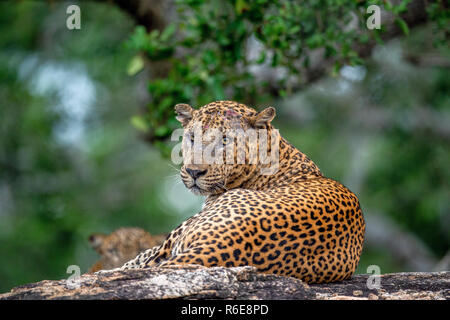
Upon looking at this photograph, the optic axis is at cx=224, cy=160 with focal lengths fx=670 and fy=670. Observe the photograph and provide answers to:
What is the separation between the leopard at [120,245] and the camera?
32.4 ft

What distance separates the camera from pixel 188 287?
491 cm

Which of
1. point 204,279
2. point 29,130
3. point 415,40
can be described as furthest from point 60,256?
point 204,279

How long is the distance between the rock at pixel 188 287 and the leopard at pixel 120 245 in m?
4.42

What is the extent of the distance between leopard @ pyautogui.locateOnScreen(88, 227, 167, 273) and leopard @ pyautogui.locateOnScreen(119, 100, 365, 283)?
270cm

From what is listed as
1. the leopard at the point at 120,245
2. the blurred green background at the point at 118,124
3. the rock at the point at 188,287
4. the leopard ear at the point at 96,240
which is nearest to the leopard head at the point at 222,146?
the rock at the point at 188,287

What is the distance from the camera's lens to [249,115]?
7516 millimetres

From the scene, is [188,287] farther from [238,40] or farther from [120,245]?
[238,40]

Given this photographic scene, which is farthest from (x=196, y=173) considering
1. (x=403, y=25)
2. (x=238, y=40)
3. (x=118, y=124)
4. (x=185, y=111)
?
(x=118, y=124)

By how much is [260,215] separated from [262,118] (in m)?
1.83

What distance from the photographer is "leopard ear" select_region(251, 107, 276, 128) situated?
7273 millimetres

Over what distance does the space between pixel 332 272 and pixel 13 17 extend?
16.9 meters

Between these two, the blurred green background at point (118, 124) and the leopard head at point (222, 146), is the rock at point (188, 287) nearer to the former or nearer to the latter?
the leopard head at point (222, 146)

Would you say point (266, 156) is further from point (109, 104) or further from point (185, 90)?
point (109, 104)

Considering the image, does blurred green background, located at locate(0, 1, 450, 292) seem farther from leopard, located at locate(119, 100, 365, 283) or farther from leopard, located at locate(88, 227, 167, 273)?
leopard, located at locate(119, 100, 365, 283)
